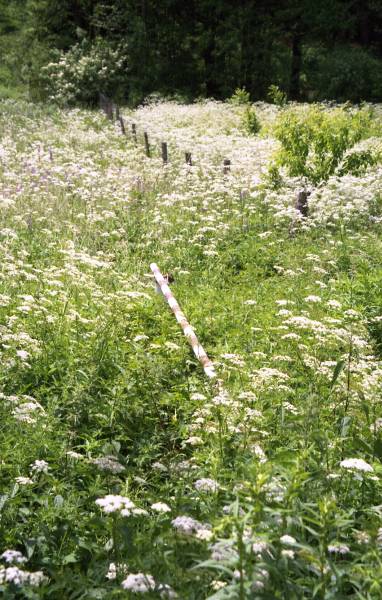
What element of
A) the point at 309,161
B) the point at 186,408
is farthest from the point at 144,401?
Answer: the point at 309,161

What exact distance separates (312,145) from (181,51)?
76.5 ft

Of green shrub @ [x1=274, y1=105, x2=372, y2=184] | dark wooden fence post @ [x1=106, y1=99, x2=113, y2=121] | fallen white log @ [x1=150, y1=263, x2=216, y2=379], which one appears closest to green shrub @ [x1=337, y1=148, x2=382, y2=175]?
green shrub @ [x1=274, y1=105, x2=372, y2=184]

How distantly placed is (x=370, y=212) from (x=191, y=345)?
5.36 m

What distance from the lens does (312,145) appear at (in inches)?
466

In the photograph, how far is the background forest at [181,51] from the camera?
99.2ft

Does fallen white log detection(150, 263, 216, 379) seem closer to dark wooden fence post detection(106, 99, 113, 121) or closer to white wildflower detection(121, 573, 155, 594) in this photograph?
white wildflower detection(121, 573, 155, 594)

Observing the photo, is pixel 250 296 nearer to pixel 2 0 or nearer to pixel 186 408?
pixel 186 408

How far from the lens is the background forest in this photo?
30250 millimetres

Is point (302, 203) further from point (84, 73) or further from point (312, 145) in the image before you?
point (84, 73)

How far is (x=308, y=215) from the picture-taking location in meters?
9.96

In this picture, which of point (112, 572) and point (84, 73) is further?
point (84, 73)

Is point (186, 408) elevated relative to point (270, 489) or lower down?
lower down

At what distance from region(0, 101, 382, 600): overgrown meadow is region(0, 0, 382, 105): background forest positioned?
63.6 ft

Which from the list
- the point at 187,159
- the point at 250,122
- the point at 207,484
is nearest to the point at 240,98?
the point at 250,122
